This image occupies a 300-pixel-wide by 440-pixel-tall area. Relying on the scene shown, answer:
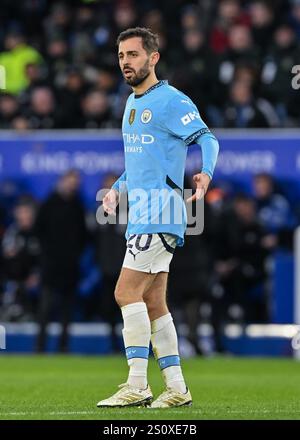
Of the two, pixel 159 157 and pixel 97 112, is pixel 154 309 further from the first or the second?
pixel 97 112

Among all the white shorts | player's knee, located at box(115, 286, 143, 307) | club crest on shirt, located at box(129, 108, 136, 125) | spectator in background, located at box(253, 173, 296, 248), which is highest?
club crest on shirt, located at box(129, 108, 136, 125)

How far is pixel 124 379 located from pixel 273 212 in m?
5.09

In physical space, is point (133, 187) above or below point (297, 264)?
above

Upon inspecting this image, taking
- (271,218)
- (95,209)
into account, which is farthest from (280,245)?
(95,209)

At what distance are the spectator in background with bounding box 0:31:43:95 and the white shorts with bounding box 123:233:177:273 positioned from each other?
1111 centimetres

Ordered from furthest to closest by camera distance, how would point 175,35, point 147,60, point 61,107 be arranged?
point 175,35 → point 61,107 → point 147,60

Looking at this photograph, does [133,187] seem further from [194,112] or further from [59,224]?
[59,224]

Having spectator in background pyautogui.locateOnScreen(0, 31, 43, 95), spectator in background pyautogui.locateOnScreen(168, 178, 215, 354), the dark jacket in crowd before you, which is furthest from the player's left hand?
spectator in background pyautogui.locateOnScreen(0, 31, 43, 95)

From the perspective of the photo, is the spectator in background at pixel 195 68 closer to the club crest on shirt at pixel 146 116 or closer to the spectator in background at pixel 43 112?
the spectator in background at pixel 43 112

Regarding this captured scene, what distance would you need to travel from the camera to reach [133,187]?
8.16 metres

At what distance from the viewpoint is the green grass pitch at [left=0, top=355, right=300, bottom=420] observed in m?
7.73

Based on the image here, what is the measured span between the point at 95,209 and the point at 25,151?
1367mm

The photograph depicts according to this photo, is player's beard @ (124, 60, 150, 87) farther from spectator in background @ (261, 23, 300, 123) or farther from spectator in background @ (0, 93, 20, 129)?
spectator in background @ (0, 93, 20, 129)

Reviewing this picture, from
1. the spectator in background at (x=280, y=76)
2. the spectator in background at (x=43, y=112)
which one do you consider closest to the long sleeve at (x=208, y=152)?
the spectator in background at (x=280, y=76)
